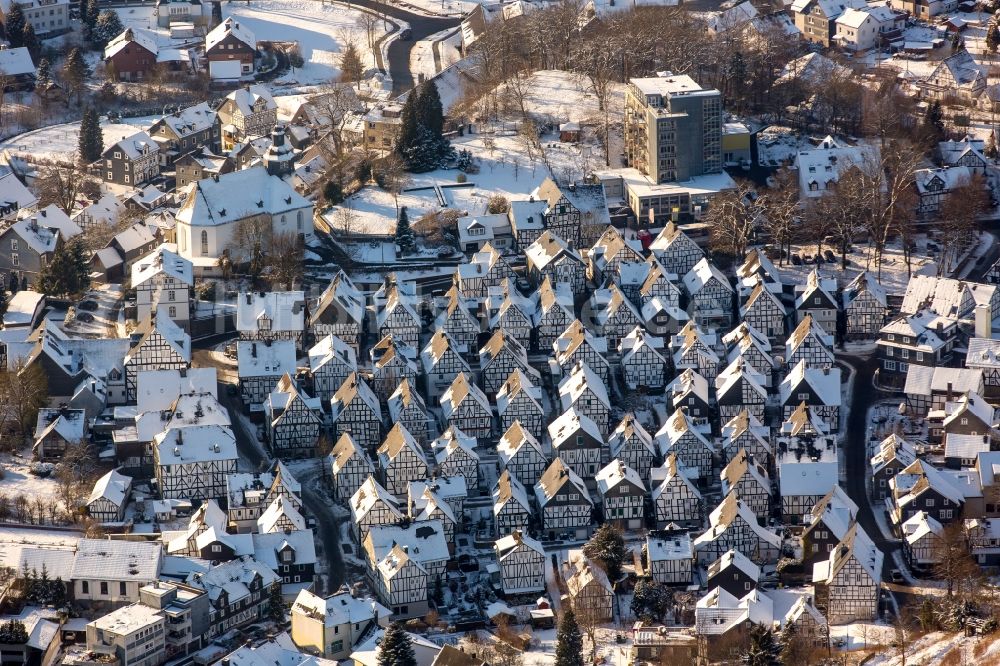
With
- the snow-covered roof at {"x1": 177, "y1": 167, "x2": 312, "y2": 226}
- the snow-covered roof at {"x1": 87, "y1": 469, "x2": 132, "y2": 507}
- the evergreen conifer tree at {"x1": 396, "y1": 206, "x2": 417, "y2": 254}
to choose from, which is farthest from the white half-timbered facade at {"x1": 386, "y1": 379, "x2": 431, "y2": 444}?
the snow-covered roof at {"x1": 177, "y1": 167, "x2": 312, "y2": 226}

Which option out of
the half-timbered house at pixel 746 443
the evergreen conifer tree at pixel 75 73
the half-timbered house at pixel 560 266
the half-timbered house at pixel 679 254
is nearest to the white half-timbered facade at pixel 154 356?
the half-timbered house at pixel 560 266

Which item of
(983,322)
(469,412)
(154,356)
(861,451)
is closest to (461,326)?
(469,412)

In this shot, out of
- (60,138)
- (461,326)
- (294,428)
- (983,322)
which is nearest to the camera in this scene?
(294,428)

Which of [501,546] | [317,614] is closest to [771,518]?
[501,546]

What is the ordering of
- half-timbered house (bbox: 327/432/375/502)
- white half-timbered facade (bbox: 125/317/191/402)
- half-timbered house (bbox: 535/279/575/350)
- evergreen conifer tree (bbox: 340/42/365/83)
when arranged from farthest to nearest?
evergreen conifer tree (bbox: 340/42/365/83) → half-timbered house (bbox: 535/279/575/350) → white half-timbered facade (bbox: 125/317/191/402) → half-timbered house (bbox: 327/432/375/502)

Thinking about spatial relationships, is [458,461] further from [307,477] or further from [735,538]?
[735,538]

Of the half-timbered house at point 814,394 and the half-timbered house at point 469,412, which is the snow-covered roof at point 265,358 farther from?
the half-timbered house at point 814,394

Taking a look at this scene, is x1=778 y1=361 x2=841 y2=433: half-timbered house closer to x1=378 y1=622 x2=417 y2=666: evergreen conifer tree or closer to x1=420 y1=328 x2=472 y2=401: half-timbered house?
x1=420 y1=328 x2=472 y2=401: half-timbered house
